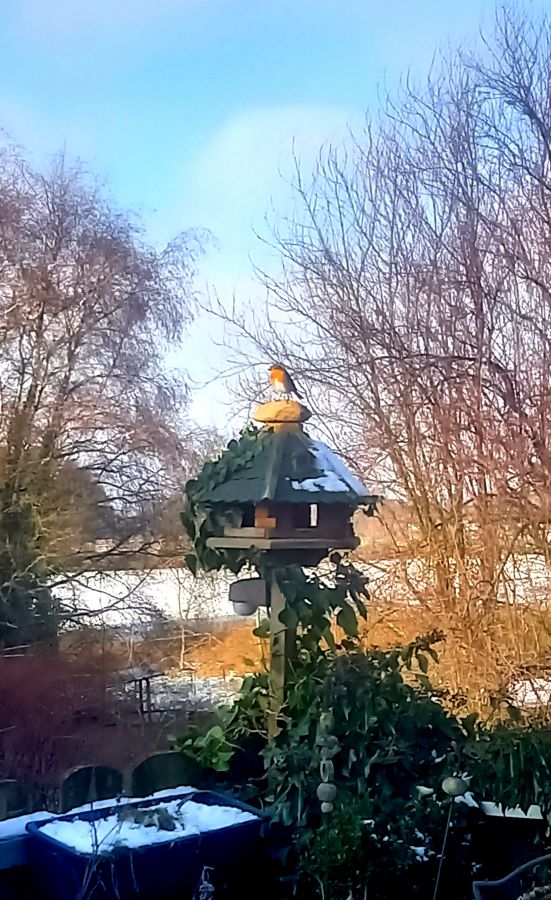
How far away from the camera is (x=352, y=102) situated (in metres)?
4.10

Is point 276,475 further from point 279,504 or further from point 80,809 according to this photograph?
point 80,809

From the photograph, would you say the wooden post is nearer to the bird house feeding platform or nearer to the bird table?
the bird table

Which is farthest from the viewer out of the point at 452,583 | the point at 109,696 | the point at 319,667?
the point at 109,696

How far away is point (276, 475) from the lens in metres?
2.00

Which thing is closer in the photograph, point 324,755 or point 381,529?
point 324,755

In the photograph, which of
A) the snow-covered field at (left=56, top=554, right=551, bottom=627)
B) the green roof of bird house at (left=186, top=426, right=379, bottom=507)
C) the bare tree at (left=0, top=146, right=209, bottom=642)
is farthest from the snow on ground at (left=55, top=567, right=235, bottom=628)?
the green roof of bird house at (left=186, top=426, right=379, bottom=507)

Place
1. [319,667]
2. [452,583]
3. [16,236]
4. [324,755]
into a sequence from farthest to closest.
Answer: [16,236]
[452,583]
[319,667]
[324,755]

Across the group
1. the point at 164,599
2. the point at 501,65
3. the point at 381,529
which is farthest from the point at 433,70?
the point at 164,599

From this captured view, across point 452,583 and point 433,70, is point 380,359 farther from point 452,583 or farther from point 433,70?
point 433,70

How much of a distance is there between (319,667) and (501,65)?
3252 mm

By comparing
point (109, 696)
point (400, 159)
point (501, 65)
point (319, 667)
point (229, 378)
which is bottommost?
point (109, 696)

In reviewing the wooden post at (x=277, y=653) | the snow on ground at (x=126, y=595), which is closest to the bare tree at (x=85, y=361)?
the snow on ground at (x=126, y=595)

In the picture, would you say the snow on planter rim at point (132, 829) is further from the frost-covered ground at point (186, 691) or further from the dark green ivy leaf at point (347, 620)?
the frost-covered ground at point (186, 691)

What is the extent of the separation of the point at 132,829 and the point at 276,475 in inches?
31.4
